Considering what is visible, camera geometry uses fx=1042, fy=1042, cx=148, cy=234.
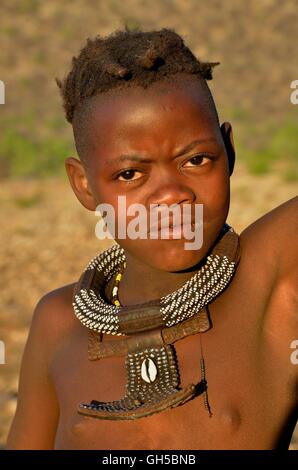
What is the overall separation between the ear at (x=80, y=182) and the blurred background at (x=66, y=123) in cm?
244

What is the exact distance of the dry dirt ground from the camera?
7.57m

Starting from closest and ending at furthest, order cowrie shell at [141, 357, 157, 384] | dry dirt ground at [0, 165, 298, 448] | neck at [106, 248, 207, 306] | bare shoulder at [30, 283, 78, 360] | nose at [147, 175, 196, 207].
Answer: nose at [147, 175, 196, 207], cowrie shell at [141, 357, 157, 384], neck at [106, 248, 207, 306], bare shoulder at [30, 283, 78, 360], dry dirt ground at [0, 165, 298, 448]

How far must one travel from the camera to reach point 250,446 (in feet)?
9.96

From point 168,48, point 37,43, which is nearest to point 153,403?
point 168,48

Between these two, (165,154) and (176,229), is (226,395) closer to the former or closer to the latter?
(176,229)

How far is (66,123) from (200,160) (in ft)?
35.5

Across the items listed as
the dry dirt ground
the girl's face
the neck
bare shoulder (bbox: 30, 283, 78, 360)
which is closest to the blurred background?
the dry dirt ground

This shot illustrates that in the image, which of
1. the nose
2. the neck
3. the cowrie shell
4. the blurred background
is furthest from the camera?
the blurred background

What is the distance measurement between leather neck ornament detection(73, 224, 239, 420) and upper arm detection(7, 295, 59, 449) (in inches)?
15.4

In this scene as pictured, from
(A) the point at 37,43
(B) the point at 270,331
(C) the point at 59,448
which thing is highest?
(A) the point at 37,43

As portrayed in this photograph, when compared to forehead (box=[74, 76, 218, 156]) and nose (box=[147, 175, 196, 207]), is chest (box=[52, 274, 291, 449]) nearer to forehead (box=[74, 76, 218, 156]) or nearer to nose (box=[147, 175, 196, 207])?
nose (box=[147, 175, 196, 207])

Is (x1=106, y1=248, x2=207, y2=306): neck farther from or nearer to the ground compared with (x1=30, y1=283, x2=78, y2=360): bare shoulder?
farther from the ground

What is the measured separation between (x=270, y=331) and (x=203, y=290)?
231 mm

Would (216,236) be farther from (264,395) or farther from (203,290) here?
(264,395)
